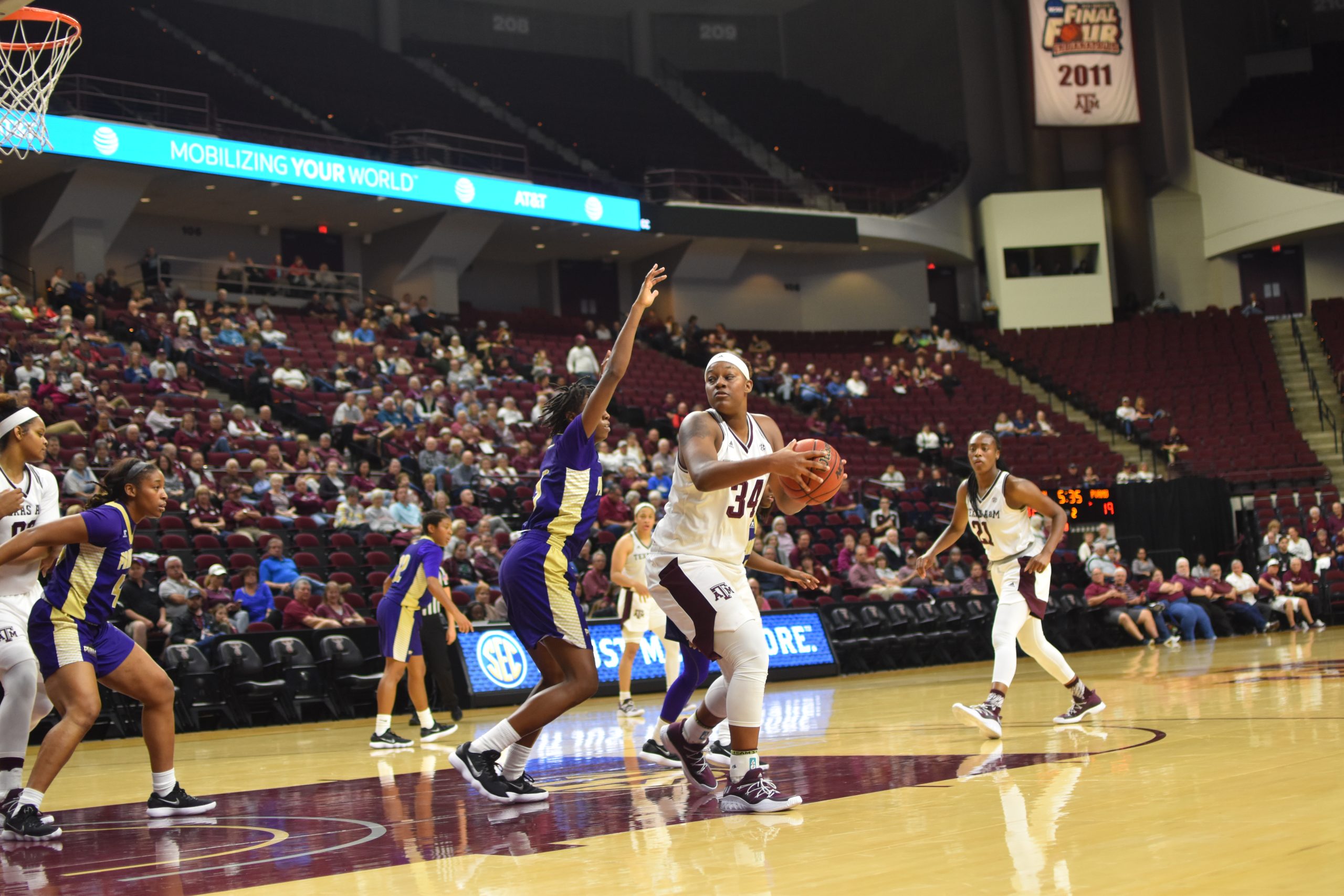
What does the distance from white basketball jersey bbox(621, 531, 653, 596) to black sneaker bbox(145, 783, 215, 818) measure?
5.63 meters

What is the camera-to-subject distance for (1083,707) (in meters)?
8.77

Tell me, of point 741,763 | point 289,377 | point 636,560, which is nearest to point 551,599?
point 741,763

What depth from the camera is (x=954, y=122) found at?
39062mm

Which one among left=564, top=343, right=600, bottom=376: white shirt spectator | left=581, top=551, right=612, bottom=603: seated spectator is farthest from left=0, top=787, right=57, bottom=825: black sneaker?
left=564, top=343, right=600, bottom=376: white shirt spectator

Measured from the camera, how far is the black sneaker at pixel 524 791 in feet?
20.2

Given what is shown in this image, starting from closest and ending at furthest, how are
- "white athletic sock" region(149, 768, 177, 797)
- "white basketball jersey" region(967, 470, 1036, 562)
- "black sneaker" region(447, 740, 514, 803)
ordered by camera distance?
"black sneaker" region(447, 740, 514, 803), "white athletic sock" region(149, 768, 177, 797), "white basketball jersey" region(967, 470, 1036, 562)

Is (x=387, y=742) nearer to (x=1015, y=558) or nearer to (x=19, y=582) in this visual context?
(x=19, y=582)

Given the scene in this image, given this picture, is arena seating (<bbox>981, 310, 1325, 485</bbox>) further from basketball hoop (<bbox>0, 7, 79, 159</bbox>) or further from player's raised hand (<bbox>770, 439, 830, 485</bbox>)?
player's raised hand (<bbox>770, 439, 830, 485</bbox>)

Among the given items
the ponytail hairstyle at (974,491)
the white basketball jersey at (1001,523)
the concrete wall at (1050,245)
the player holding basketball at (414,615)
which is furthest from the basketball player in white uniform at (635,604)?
the concrete wall at (1050,245)

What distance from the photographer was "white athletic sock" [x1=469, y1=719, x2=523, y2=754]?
619 centimetres

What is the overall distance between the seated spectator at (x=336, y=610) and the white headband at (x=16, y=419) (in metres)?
7.70

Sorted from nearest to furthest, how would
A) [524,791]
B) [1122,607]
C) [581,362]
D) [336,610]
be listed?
[524,791], [336,610], [1122,607], [581,362]

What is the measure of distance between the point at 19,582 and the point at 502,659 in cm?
845

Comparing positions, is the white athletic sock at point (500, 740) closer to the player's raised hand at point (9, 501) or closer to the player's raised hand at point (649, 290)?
the player's raised hand at point (649, 290)
